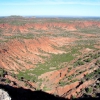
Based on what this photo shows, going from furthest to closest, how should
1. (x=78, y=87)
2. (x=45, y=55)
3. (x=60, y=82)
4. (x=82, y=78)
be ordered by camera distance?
1. (x=45, y=55)
2. (x=60, y=82)
3. (x=82, y=78)
4. (x=78, y=87)

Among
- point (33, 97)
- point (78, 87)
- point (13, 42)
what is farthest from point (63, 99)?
point (13, 42)

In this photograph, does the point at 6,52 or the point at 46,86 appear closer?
the point at 46,86

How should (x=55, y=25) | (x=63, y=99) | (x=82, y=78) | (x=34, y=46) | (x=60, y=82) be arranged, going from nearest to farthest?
1. (x=63, y=99)
2. (x=82, y=78)
3. (x=60, y=82)
4. (x=34, y=46)
5. (x=55, y=25)

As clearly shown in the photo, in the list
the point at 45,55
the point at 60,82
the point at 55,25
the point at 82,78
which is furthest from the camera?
the point at 55,25

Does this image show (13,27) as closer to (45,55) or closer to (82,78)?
(45,55)

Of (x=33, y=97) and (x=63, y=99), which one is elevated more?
(x=33, y=97)

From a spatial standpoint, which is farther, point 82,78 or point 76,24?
point 76,24

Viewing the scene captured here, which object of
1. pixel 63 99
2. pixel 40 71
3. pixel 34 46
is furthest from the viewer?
pixel 34 46

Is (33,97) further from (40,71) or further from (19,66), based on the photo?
(19,66)

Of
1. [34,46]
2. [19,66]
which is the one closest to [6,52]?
[19,66]
